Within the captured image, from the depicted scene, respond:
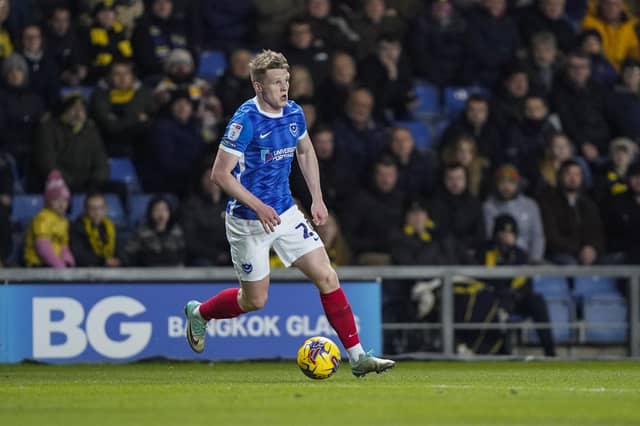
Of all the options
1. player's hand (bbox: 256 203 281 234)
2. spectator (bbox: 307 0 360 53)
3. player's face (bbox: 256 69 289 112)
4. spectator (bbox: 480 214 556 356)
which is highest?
spectator (bbox: 307 0 360 53)

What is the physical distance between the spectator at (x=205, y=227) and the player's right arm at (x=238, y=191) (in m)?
4.88

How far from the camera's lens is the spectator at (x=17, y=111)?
50.0ft

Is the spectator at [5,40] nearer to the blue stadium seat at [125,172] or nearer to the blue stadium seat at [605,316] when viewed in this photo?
the blue stadium seat at [125,172]

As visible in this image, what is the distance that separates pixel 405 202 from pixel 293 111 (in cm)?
563

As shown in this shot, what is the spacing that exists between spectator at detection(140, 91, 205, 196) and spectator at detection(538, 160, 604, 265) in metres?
3.73

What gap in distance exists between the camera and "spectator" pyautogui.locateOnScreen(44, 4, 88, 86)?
16.0 metres

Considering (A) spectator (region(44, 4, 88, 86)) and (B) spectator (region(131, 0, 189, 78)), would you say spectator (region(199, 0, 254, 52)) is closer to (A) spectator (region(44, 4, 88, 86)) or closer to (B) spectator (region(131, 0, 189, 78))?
(B) spectator (region(131, 0, 189, 78))

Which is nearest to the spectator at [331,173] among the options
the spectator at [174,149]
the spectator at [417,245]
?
the spectator at [417,245]

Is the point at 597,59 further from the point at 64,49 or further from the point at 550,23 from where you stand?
the point at 64,49

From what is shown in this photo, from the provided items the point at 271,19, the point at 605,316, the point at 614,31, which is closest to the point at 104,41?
the point at 271,19


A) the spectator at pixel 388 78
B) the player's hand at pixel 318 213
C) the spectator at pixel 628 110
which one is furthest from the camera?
the spectator at pixel 628 110

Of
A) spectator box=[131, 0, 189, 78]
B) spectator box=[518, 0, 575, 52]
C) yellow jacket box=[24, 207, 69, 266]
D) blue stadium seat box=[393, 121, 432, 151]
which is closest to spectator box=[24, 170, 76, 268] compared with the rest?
yellow jacket box=[24, 207, 69, 266]

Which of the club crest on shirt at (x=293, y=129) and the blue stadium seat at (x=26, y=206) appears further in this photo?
the blue stadium seat at (x=26, y=206)

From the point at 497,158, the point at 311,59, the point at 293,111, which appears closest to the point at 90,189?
the point at 311,59
